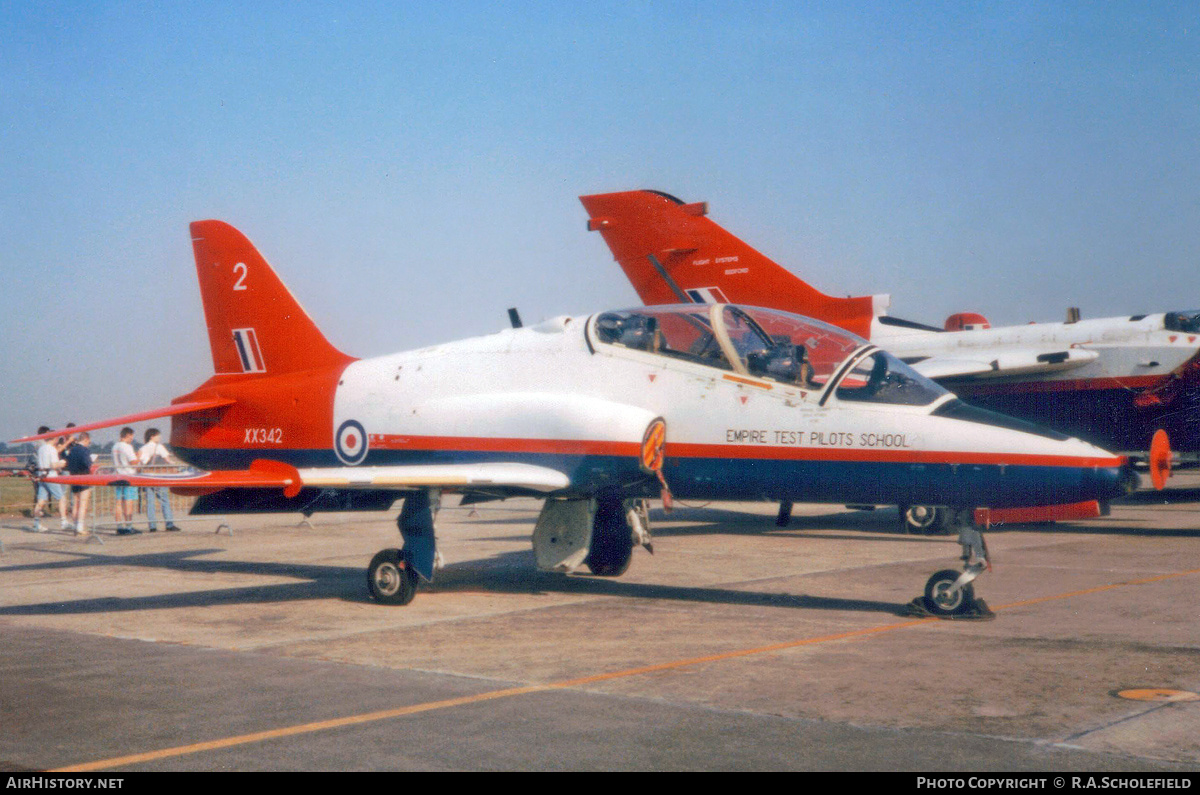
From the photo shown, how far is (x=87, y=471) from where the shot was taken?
65.4 ft

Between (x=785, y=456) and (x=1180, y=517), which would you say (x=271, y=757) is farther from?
(x=1180, y=517)

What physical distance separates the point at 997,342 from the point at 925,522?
4.47 meters

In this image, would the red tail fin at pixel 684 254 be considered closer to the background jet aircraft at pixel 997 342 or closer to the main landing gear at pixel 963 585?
the background jet aircraft at pixel 997 342

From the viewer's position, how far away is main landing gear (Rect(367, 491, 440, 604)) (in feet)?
36.5

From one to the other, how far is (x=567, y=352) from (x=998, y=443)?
428 cm

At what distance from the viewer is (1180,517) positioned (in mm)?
20828

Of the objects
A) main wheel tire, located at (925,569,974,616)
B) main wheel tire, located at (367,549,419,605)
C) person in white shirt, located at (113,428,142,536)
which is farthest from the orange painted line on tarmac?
person in white shirt, located at (113,428,142,536)

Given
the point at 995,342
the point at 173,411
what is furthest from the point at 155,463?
the point at 995,342

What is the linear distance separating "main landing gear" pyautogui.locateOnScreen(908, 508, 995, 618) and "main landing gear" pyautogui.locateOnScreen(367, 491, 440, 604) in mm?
4720

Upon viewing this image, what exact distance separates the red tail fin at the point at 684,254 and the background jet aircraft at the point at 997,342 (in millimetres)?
20

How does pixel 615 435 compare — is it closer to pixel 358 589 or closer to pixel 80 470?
pixel 358 589

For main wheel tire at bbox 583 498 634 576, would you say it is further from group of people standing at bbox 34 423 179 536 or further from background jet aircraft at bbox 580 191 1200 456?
group of people standing at bbox 34 423 179 536

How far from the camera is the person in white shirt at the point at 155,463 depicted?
21484 millimetres

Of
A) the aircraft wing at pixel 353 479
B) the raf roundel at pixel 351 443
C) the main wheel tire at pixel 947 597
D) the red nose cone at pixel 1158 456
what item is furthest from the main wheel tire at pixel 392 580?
the red nose cone at pixel 1158 456
